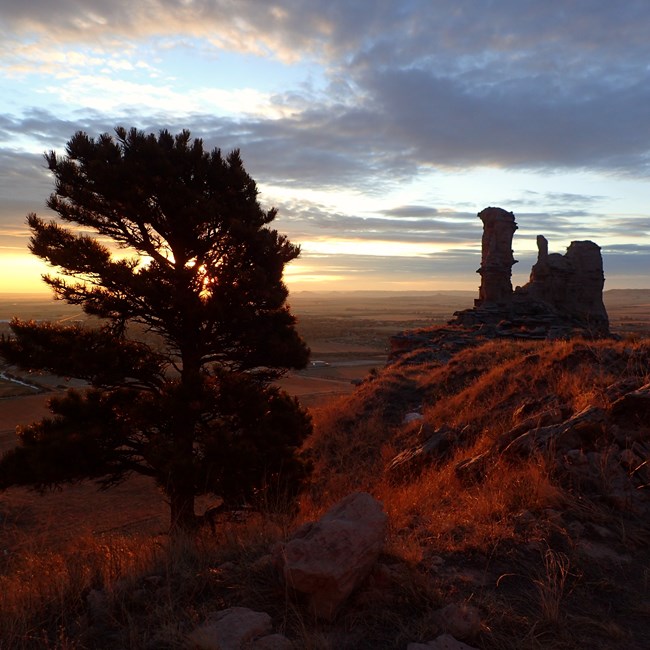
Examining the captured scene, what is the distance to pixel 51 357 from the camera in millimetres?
11234

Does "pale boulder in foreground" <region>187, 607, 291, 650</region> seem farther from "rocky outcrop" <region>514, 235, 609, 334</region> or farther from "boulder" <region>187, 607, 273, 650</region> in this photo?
"rocky outcrop" <region>514, 235, 609, 334</region>

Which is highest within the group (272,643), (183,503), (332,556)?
(332,556)

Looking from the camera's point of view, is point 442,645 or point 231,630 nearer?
point 442,645

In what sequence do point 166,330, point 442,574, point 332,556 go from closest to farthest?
point 332,556 < point 442,574 < point 166,330

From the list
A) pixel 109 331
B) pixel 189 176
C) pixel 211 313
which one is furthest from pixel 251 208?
pixel 109 331

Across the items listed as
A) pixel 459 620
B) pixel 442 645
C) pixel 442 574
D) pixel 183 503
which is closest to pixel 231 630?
pixel 442 645

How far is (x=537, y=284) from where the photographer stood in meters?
34.5

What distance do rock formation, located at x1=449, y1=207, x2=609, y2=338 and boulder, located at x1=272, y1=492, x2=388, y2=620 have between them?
2867cm

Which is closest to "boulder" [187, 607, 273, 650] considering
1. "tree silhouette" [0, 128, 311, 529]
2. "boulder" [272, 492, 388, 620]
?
"boulder" [272, 492, 388, 620]

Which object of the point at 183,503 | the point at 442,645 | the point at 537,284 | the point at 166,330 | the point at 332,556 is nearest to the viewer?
the point at 442,645

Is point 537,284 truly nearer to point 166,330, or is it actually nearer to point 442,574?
point 166,330

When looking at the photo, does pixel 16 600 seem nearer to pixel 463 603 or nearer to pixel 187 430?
pixel 463 603

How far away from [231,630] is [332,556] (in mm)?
809

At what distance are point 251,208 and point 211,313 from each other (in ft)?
9.10
